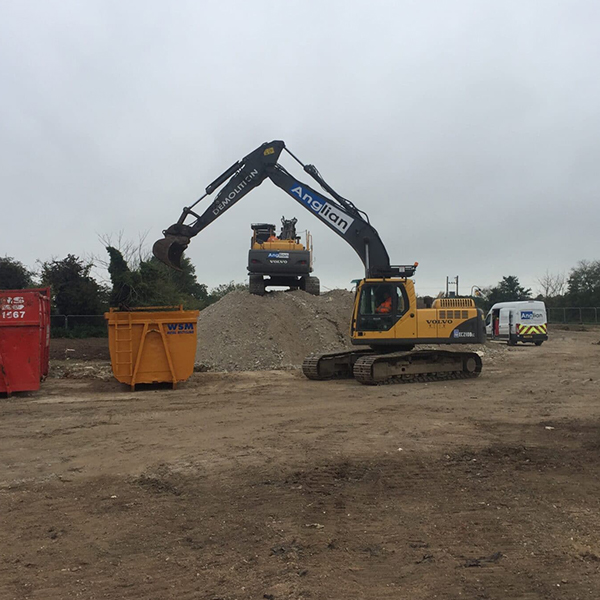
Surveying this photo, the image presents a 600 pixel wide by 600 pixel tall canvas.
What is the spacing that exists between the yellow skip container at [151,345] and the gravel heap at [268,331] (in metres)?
4.48

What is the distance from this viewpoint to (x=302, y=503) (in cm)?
498

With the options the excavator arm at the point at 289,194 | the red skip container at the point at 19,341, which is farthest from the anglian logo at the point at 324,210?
the red skip container at the point at 19,341

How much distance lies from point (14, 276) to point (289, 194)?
19937 mm

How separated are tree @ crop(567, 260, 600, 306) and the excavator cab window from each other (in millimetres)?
43188

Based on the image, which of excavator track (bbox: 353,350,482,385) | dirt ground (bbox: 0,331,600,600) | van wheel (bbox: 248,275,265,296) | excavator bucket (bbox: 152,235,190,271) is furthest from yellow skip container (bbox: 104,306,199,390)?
van wheel (bbox: 248,275,265,296)

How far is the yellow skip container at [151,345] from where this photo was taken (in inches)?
484

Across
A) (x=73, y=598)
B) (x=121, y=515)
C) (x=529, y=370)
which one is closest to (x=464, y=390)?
(x=529, y=370)

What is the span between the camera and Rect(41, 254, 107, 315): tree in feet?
90.4

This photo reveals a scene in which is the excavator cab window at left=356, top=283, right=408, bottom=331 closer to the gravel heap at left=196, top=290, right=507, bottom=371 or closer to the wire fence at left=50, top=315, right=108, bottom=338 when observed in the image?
the gravel heap at left=196, top=290, right=507, bottom=371

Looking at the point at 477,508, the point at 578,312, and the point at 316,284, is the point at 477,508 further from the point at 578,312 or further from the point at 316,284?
the point at 578,312

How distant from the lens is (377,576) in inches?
145

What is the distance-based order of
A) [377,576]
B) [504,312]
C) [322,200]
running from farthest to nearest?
[504,312] → [322,200] → [377,576]

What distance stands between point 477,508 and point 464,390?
761 cm

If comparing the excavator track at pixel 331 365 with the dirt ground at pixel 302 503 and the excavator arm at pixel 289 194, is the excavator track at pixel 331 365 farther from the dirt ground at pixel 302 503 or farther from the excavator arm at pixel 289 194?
the dirt ground at pixel 302 503
